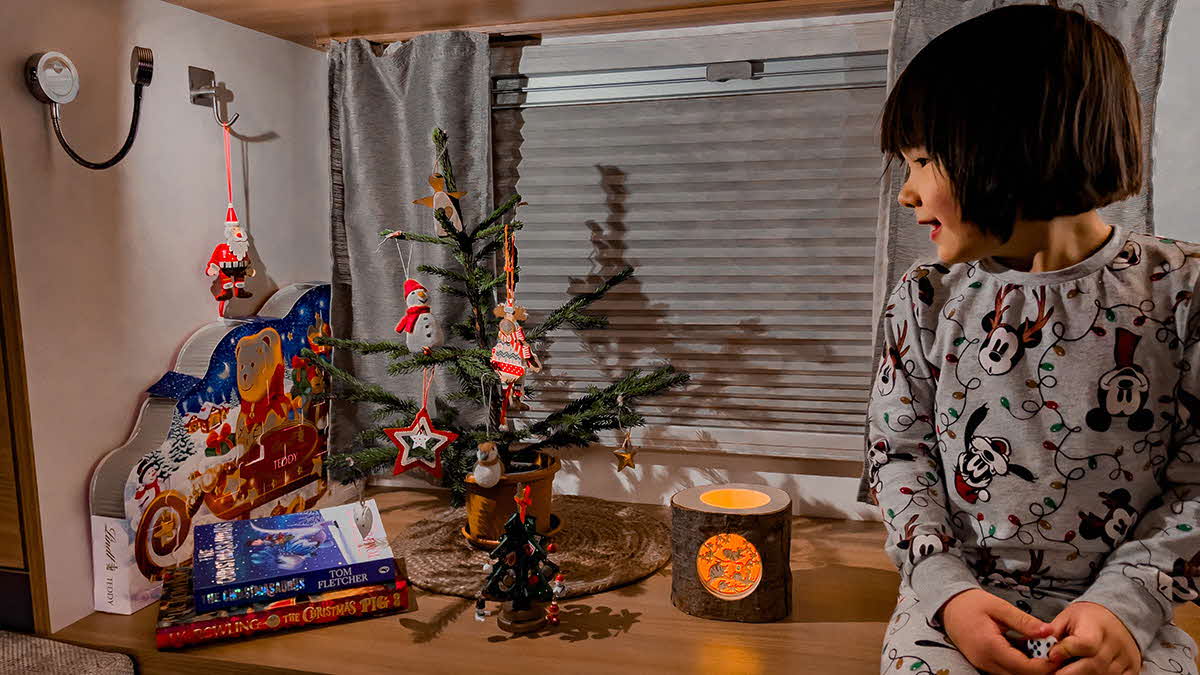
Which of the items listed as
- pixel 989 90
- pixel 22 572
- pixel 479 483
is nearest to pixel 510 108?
pixel 479 483

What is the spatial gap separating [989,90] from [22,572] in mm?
1396

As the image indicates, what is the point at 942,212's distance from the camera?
3.09 feet

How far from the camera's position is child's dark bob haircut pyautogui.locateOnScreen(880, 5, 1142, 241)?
891 mm

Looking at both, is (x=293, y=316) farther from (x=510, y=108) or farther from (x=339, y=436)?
(x=510, y=108)

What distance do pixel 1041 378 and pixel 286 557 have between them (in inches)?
42.4

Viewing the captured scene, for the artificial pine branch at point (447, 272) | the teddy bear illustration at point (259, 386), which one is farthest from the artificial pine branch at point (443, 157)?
the teddy bear illustration at point (259, 386)

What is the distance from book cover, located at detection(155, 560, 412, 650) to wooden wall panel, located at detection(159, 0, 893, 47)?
96 cm

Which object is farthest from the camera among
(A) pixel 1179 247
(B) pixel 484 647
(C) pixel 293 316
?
(C) pixel 293 316

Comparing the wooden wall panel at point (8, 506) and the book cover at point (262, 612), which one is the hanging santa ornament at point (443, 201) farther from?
the wooden wall panel at point (8, 506)

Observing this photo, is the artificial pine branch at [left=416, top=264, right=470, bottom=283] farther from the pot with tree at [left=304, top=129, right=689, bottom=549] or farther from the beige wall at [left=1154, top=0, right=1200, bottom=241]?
the beige wall at [left=1154, top=0, right=1200, bottom=241]

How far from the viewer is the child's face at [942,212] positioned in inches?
36.8

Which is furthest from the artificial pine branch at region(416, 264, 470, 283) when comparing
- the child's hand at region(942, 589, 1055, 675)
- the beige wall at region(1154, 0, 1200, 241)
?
the beige wall at region(1154, 0, 1200, 241)

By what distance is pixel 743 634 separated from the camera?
1.20 meters

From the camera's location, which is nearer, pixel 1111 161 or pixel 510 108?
pixel 1111 161
